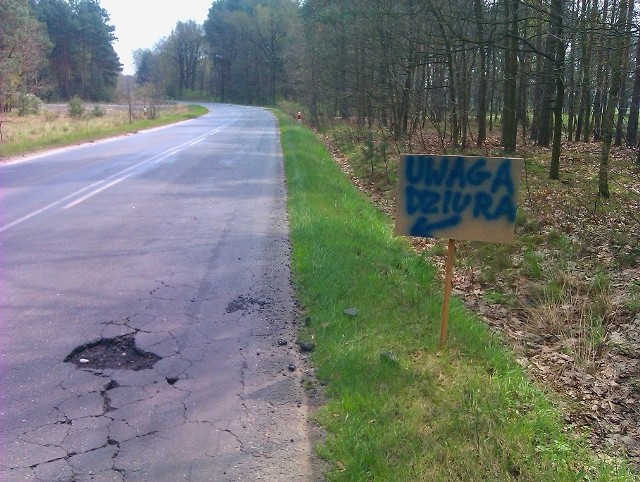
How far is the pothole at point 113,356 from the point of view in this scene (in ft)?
14.9

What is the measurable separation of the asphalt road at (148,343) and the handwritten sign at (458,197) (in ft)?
5.07

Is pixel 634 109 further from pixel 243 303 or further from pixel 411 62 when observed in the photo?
pixel 243 303

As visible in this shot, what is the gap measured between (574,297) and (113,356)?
15.9ft

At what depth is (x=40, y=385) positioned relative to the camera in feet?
13.5

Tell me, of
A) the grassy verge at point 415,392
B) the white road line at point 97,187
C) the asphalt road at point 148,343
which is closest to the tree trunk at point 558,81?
the grassy verge at point 415,392

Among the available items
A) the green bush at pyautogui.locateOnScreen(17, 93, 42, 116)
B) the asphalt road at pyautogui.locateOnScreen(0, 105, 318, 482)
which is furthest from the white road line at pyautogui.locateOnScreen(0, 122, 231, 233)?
the green bush at pyautogui.locateOnScreen(17, 93, 42, 116)

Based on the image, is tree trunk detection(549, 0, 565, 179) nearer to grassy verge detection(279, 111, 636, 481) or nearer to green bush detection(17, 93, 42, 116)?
grassy verge detection(279, 111, 636, 481)

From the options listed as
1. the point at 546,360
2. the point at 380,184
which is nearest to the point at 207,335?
the point at 546,360

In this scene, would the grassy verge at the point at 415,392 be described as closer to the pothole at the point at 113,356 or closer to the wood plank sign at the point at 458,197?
the wood plank sign at the point at 458,197

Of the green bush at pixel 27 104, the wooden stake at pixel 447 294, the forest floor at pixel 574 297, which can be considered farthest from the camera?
the green bush at pixel 27 104

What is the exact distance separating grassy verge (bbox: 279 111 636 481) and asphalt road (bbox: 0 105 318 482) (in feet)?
0.96

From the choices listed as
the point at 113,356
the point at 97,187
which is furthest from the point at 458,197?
the point at 97,187

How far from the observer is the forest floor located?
14.8ft

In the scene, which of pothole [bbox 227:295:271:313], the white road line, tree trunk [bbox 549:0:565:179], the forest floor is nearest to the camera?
the forest floor
